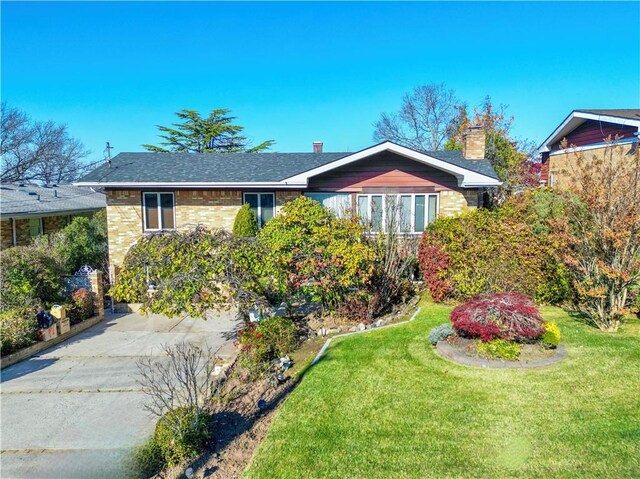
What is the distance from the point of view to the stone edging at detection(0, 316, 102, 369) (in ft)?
31.5

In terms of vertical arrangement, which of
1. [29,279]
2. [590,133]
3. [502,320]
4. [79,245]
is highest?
[590,133]

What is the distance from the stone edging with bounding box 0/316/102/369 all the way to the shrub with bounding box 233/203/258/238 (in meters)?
5.03

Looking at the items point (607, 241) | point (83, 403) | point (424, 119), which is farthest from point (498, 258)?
point (424, 119)

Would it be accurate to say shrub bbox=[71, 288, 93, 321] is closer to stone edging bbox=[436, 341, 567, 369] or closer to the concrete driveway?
the concrete driveway

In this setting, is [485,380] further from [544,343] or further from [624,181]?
[624,181]

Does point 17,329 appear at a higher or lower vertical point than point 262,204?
lower

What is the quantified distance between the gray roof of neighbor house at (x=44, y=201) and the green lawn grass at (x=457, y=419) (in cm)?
1639

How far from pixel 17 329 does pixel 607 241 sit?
42.9ft

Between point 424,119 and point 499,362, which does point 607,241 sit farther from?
point 424,119

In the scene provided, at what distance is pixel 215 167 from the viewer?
17250mm

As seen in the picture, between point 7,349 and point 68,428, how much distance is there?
4268 millimetres

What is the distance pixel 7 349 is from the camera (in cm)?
978

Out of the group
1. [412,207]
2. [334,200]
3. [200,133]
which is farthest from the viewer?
[200,133]

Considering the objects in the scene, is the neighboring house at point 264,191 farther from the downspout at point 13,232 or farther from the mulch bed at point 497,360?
the mulch bed at point 497,360
